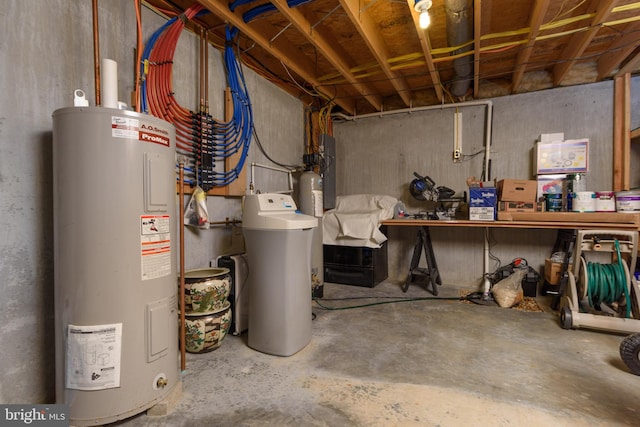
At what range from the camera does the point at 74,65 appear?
152 centimetres

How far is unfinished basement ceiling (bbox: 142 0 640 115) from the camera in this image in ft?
6.93

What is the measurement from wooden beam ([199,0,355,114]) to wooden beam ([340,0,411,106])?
2.50 ft

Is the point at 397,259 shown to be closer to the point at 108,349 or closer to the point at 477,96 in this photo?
the point at 477,96

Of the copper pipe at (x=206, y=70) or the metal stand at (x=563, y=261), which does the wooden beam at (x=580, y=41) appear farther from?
the copper pipe at (x=206, y=70)

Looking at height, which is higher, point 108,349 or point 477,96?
point 477,96

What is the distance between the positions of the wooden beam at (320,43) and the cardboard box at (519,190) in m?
1.89

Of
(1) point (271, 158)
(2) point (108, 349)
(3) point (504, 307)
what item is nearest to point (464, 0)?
(1) point (271, 158)

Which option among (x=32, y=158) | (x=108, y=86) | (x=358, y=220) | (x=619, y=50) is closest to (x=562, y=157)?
(x=619, y=50)

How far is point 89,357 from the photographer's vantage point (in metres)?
1.18

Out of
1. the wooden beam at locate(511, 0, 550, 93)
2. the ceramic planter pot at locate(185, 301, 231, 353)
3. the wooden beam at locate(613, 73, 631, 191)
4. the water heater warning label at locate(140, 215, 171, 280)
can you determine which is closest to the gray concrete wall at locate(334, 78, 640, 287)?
the wooden beam at locate(613, 73, 631, 191)

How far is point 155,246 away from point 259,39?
1.89m

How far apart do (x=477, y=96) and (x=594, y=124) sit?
1201 millimetres

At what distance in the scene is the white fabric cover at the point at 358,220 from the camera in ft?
11.1

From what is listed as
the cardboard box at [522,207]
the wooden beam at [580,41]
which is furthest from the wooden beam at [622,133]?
the cardboard box at [522,207]
